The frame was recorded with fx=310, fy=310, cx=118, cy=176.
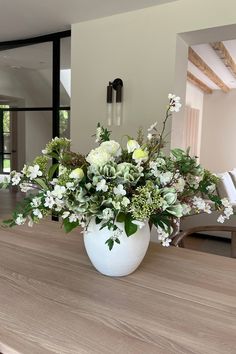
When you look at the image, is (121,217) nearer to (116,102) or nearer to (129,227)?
(129,227)

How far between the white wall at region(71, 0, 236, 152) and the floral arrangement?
1.87 metres

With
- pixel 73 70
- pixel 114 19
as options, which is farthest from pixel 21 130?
pixel 114 19

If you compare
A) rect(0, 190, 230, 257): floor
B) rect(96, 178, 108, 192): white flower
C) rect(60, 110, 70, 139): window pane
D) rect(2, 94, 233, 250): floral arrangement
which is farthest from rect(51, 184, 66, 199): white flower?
rect(60, 110, 70, 139): window pane

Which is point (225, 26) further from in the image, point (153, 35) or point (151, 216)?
point (151, 216)

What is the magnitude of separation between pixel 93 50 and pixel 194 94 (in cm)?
414

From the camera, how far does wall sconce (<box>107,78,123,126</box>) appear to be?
3.07m

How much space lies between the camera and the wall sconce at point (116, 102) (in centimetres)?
307

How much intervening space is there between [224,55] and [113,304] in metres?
Answer: 4.00

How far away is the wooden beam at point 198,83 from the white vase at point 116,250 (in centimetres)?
473

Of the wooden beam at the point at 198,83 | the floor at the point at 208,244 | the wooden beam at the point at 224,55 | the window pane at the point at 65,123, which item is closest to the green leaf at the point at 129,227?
the floor at the point at 208,244

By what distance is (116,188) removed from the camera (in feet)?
3.29

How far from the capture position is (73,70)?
133 inches

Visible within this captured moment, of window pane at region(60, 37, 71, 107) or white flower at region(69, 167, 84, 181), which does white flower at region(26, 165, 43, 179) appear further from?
window pane at region(60, 37, 71, 107)

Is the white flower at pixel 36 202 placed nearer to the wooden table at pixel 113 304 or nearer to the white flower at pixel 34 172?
the white flower at pixel 34 172
